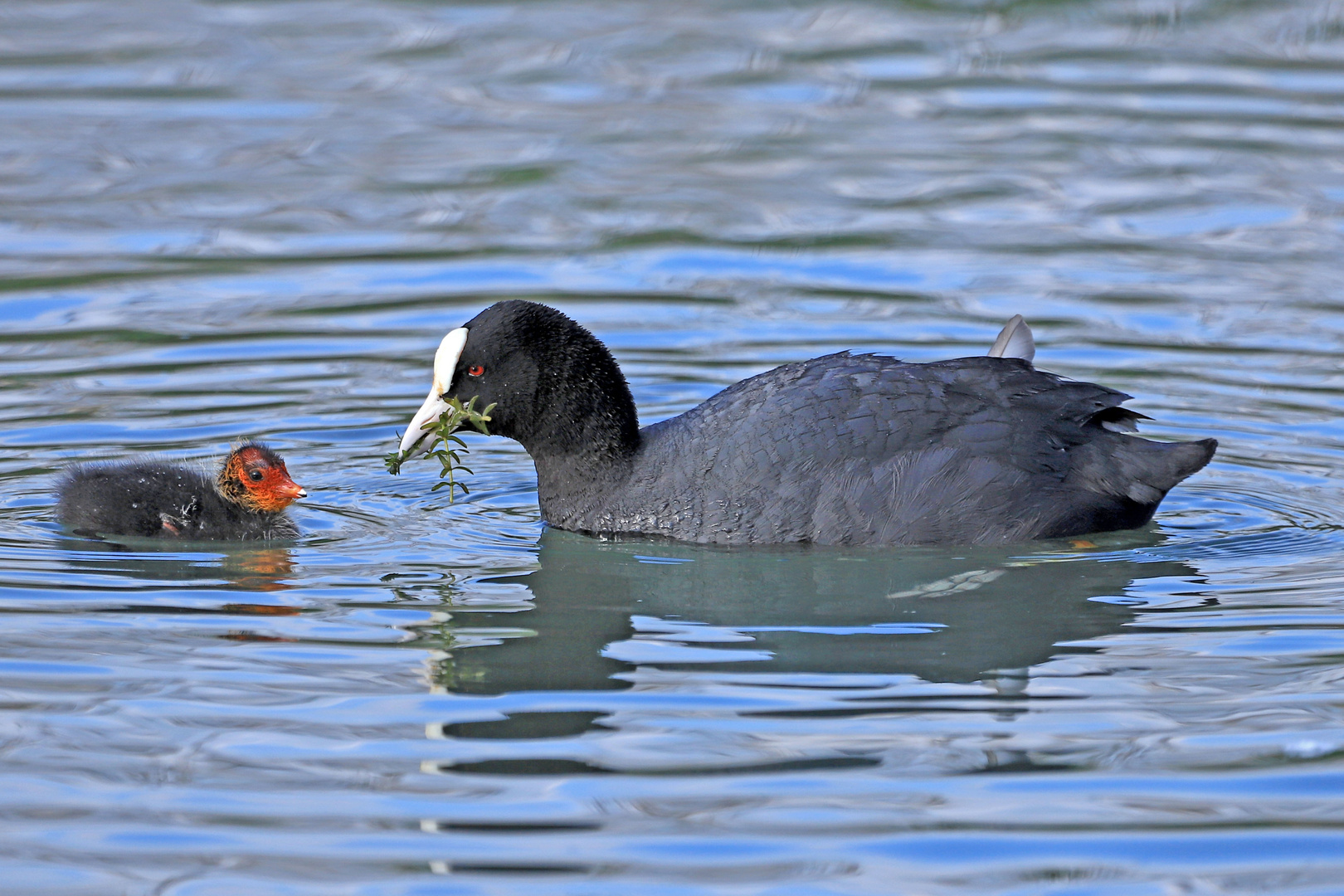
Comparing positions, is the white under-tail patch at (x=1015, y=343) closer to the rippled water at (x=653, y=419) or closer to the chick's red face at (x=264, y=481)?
the rippled water at (x=653, y=419)

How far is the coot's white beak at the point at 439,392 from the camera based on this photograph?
710 cm

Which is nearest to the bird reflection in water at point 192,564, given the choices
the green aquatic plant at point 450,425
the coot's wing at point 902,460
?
the green aquatic plant at point 450,425

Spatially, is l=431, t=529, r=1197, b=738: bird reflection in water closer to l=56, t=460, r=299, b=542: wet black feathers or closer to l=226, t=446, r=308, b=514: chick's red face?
l=226, t=446, r=308, b=514: chick's red face

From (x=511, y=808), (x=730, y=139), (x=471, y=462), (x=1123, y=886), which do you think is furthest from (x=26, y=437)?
(x=730, y=139)

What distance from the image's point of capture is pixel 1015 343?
7.77 metres

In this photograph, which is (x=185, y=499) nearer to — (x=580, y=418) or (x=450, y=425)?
(x=450, y=425)

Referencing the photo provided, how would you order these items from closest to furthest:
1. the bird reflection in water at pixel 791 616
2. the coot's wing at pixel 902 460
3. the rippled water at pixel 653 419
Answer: the rippled water at pixel 653 419 → the bird reflection in water at pixel 791 616 → the coot's wing at pixel 902 460

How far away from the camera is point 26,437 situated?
27.0 feet

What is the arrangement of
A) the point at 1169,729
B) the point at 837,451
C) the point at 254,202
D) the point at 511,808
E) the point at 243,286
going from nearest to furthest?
the point at 511,808 < the point at 1169,729 < the point at 837,451 < the point at 243,286 < the point at 254,202

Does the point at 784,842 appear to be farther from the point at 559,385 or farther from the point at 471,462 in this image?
the point at 471,462

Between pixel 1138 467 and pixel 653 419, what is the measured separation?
8.39 feet

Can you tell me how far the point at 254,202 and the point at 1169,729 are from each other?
8.90 m

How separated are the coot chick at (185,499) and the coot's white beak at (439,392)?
A: 18.1 inches

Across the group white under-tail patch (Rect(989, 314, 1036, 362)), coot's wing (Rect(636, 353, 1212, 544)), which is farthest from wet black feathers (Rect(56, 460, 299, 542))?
white under-tail patch (Rect(989, 314, 1036, 362))
